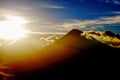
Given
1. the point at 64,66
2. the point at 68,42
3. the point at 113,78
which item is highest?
the point at 68,42

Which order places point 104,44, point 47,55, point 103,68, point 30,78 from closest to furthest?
1. point 30,78
2. point 103,68
3. point 47,55
4. point 104,44

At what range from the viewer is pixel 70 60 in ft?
391

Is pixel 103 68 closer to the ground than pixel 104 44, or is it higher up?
closer to the ground

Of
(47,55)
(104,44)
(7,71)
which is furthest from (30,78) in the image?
(104,44)

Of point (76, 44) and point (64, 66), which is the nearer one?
point (64, 66)

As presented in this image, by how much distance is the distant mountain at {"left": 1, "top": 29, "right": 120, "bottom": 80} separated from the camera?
107500mm

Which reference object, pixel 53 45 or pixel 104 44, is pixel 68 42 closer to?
pixel 53 45

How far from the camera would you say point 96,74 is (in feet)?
355

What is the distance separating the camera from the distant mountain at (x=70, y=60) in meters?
108

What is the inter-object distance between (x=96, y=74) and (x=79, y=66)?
993cm

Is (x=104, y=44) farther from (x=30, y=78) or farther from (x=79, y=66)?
(x=30, y=78)

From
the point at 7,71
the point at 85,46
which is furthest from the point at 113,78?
the point at 7,71

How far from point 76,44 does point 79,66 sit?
51.5ft

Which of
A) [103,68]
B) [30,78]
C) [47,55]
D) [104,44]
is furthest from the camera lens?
[104,44]
